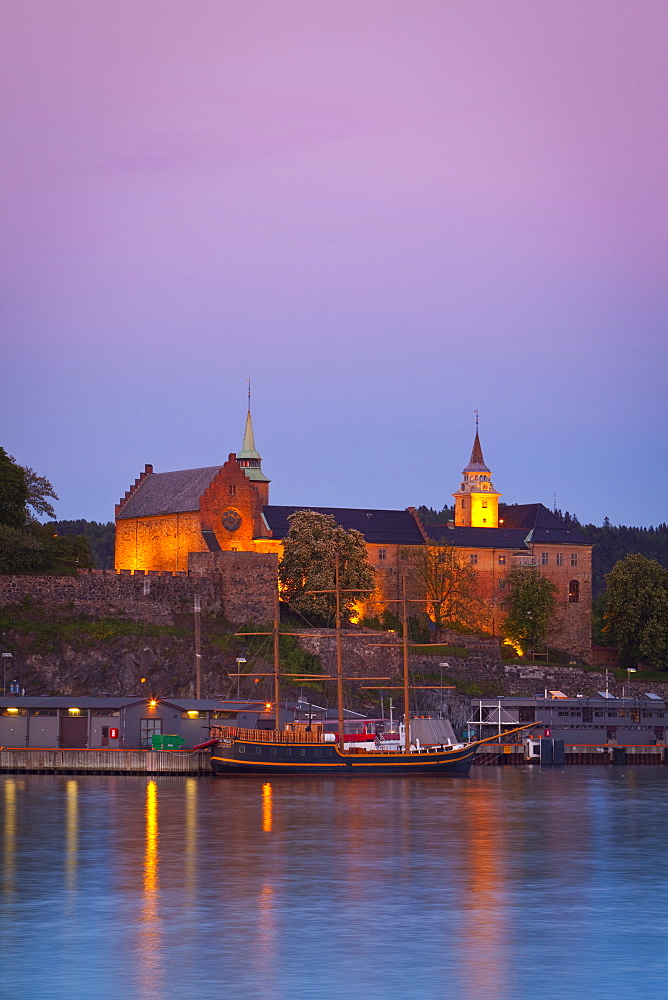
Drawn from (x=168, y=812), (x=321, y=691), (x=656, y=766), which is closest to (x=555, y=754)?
(x=656, y=766)

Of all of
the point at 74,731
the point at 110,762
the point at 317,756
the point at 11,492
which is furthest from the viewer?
the point at 11,492

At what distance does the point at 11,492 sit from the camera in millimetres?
109875

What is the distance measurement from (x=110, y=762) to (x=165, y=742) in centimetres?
508

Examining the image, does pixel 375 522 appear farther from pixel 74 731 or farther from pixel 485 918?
pixel 485 918

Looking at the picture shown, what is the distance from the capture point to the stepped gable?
5782 inches

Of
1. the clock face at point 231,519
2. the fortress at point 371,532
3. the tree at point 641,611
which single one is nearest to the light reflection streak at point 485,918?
the fortress at point 371,532

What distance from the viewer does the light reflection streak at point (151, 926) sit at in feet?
→ 99.4

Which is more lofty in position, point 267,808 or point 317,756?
point 317,756

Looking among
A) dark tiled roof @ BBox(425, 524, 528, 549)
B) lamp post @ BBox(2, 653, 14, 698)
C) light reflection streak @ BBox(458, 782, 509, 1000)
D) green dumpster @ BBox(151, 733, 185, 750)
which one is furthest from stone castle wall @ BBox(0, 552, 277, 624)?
light reflection streak @ BBox(458, 782, 509, 1000)

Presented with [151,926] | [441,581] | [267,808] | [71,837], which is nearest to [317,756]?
[267,808]

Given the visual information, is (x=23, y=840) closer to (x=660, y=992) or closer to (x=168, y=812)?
(x=168, y=812)

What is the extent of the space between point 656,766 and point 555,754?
7.31 metres

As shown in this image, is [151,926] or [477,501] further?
[477,501]

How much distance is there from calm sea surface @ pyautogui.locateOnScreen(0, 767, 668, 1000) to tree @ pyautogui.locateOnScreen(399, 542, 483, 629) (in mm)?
63941
